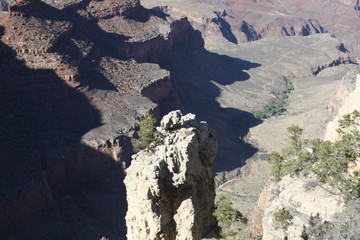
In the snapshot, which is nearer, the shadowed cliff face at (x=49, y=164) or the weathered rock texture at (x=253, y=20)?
the shadowed cliff face at (x=49, y=164)

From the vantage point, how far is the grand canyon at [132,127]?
2345 cm

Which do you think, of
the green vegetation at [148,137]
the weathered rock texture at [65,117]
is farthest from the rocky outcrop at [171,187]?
the weathered rock texture at [65,117]

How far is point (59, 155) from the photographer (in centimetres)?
4572

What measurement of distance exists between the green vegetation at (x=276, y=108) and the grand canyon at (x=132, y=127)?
437 mm

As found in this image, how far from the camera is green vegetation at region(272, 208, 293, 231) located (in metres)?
26.1

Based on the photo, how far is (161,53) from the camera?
83312 millimetres

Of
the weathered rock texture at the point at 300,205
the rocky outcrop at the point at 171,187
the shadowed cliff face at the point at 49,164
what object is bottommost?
the shadowed cliff face at the point at 49,164

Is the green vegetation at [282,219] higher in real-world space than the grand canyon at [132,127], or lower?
higher

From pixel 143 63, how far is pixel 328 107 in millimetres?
30362

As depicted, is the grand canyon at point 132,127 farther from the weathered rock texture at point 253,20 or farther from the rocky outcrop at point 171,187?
the weathered rock texture at point 253,20

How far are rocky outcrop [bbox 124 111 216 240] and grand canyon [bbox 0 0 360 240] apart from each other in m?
0.06

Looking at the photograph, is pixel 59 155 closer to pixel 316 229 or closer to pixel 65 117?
pixel 65 117

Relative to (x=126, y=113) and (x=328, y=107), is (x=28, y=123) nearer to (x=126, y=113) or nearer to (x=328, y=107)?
(x=126, y=113)

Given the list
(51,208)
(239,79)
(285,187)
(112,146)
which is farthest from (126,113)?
(239,79)
